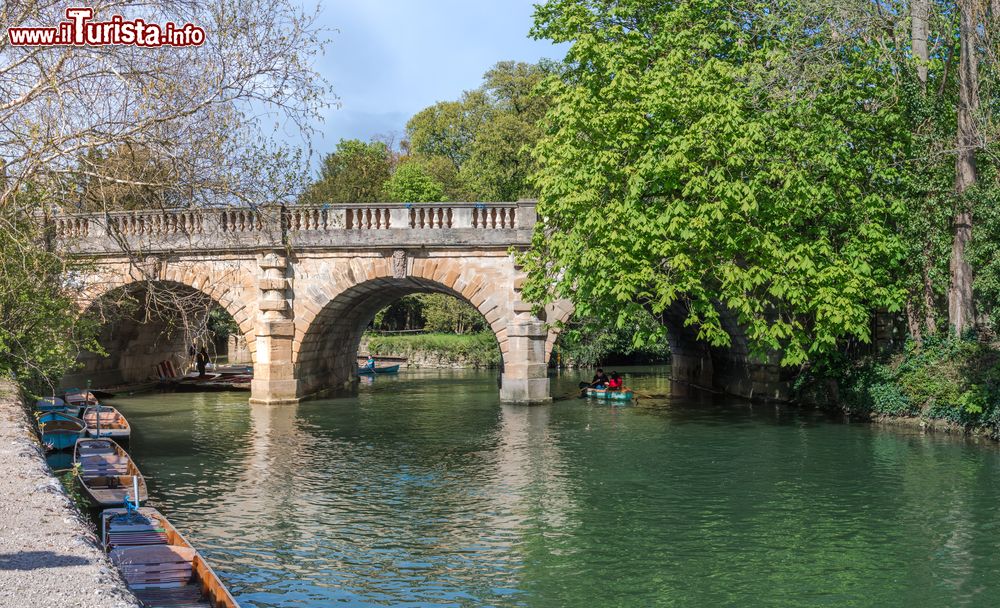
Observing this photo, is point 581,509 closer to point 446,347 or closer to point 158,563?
point 158,563

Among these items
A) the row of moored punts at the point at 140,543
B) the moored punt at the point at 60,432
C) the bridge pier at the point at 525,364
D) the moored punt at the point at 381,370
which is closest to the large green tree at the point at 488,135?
the bridge pier at the point at 525,364

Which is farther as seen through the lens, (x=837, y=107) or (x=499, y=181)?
(x=499, y=181)

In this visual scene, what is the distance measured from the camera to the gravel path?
6.86m

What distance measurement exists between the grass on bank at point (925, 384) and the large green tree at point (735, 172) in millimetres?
1490

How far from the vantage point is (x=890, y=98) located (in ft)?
74.8

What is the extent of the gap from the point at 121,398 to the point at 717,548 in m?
24.1

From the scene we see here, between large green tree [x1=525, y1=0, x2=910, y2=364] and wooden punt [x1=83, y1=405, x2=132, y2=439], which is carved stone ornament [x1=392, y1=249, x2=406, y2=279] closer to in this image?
large green tree [x1=525, y1=0, x2=910, y2=364]

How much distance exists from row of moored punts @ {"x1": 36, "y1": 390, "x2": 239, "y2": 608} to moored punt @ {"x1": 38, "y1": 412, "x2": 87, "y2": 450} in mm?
572

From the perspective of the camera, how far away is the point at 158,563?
31.8 feet

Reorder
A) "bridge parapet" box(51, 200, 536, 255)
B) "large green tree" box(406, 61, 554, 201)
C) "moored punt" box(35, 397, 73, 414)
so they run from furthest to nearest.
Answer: "large green tree" box(406, 61, 554, 201)
"bridge parapet" box(51, 200, 536, 255)
"moored punt" box(35, 397, 73, 414)

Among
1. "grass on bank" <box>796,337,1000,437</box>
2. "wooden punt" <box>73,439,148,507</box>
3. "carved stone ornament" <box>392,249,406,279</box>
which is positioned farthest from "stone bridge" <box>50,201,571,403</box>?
"wooden punt" <box>73,439,148,507</box>

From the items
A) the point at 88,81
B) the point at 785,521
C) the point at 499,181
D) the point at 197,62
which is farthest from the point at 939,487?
the point at 499,181

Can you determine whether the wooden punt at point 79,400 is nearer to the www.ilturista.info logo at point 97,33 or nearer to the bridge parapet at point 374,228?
the bridge parapet at point 374,228

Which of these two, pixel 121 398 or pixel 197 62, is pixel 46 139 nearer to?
pixel 197 62
